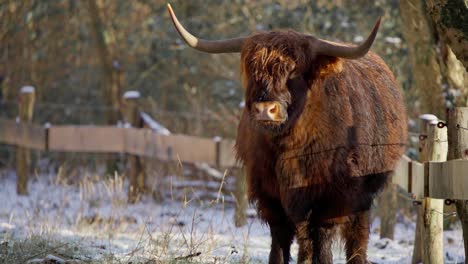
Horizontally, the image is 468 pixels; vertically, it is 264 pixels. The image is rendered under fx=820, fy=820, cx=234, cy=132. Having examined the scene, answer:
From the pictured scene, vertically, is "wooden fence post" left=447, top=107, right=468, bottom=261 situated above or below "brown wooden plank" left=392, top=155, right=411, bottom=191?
above

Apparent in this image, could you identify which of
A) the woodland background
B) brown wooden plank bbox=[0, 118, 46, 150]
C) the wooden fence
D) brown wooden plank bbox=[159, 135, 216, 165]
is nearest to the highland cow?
the wooden fence

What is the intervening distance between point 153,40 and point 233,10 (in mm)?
1528

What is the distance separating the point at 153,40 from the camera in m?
14.1

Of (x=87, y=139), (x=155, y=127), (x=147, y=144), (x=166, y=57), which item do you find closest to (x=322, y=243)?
(x=147, y=144)

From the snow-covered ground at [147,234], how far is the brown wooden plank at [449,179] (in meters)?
1.34

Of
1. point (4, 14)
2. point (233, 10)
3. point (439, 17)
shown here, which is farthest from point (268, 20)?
point (439, 17)

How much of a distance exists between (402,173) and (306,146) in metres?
1.40

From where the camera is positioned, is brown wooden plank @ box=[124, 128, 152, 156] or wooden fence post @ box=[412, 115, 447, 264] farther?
brown wooden plank @ box=[124, 128, 152, 156]

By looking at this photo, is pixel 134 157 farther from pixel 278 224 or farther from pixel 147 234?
pixel 278 224

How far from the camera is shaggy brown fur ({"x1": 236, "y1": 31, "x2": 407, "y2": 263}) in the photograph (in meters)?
5.39

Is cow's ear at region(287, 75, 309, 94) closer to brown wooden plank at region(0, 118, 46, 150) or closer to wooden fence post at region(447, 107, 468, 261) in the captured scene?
wooden fence post at region(447, 107, 468, 261)

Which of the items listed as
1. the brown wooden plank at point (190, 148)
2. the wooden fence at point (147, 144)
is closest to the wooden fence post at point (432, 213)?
the wooden fence at point (147, 144)

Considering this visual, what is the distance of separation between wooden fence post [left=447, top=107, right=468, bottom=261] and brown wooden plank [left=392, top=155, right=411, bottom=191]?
47.1 inches

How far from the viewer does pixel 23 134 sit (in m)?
12.7
